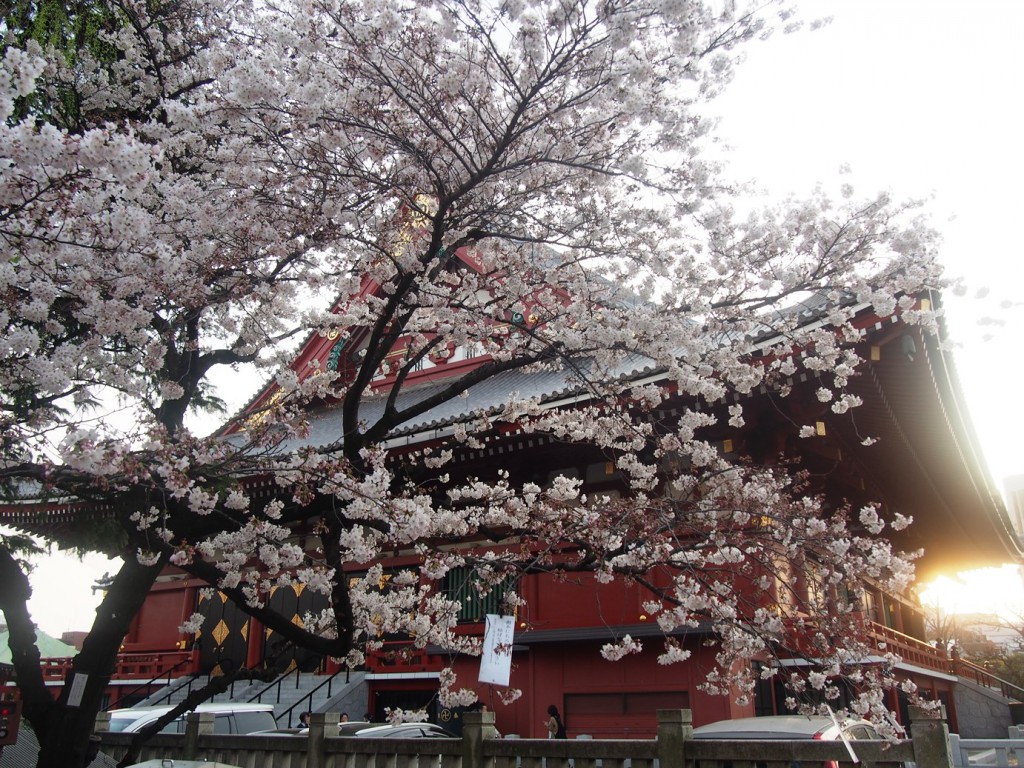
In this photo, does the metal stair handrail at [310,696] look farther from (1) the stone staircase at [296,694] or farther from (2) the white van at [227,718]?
(2) the white van at [227,718]

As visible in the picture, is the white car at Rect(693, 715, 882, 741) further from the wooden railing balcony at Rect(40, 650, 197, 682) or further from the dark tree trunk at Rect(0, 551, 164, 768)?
the wooden railing balcony at Rect(40, 650, 197, 682)

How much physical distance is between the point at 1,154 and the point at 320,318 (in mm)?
4127

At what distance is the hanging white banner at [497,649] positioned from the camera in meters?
7.29

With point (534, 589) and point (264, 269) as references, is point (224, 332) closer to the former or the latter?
point (264, 269)

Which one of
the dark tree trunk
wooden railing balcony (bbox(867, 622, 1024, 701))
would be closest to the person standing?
wooden railing balcony (bbox(867, 622, 1024, 701))

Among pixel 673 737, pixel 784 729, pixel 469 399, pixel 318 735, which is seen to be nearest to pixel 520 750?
pixel 673 737

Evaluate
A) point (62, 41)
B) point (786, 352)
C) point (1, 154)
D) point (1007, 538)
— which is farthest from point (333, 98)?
point (1007, 538)

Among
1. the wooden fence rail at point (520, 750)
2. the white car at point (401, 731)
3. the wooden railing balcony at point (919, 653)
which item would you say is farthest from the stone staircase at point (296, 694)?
the wooden railing balcony at point (919, 653)

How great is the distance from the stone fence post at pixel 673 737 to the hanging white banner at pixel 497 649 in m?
2.26

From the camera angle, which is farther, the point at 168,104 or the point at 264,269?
the point at 264,269

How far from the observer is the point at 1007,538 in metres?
16.6

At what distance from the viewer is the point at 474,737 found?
Answer: 19.4 feet

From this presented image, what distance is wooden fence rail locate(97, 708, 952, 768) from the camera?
4676 mm

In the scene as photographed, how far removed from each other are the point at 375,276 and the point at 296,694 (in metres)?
7.79
